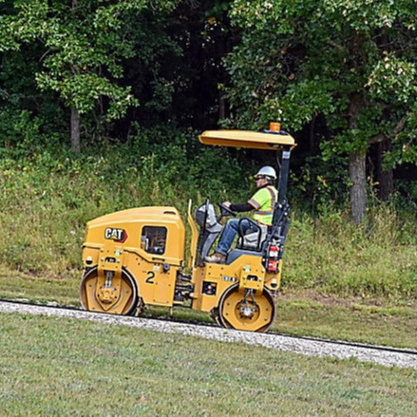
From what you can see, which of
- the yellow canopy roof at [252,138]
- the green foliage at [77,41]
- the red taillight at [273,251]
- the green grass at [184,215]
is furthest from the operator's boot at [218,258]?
the green foliage at [77,41]

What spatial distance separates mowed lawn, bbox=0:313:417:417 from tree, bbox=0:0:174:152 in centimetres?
995

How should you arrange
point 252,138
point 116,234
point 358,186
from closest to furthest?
point 252,138, point 116,234, point 358,186

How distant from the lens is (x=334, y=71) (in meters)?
18.6

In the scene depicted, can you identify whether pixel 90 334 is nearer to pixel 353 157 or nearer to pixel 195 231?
pixel 195 231

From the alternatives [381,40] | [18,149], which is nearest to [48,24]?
[18,149]

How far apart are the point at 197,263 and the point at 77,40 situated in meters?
9.70

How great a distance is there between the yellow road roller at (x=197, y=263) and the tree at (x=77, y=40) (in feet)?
27.6

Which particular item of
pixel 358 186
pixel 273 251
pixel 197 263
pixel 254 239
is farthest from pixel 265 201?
pixel 358 186

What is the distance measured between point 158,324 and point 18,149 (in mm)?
11259

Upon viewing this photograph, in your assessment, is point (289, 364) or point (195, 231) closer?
point (289, 364)

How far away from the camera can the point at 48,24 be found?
19625mm

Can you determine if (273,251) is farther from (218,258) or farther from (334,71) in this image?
(334,71)

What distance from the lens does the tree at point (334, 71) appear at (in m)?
17.1

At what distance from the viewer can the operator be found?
454 inches
